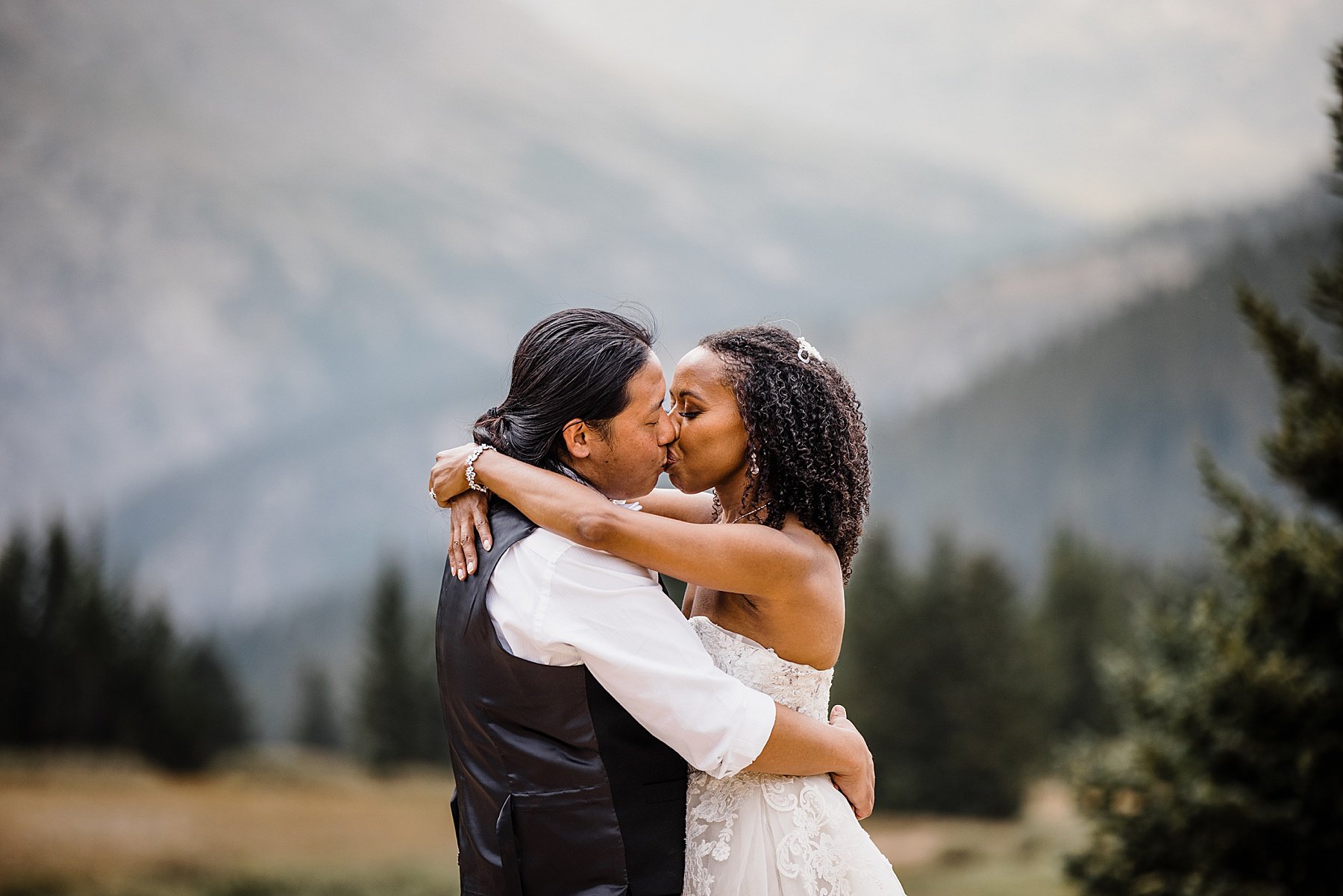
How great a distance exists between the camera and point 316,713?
81.4 feet

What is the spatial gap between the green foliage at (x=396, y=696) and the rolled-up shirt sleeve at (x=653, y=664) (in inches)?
891

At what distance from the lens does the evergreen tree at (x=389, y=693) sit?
24.0m

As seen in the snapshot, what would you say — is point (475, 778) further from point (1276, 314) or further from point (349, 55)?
point (349, 55)

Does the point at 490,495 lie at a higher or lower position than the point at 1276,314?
lower

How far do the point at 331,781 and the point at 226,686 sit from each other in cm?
319

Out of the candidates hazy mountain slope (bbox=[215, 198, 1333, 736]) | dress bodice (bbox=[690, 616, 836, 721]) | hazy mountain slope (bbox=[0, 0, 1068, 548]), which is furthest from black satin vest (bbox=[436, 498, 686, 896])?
hazy mountain slope (bbox=[215, 198, 1333, 736])

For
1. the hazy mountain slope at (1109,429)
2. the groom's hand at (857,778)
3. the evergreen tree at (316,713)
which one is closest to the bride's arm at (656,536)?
the groom's hand at (857,778)

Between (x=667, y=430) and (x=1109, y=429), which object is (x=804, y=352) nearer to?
(x=667, y=430)

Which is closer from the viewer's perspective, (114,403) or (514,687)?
(514,687)

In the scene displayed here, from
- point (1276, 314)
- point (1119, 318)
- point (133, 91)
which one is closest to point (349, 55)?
point (133, 91)

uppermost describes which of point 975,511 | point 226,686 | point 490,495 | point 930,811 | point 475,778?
point 975,511

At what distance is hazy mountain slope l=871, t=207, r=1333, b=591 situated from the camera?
40281mm

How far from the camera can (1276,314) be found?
26.6 ft

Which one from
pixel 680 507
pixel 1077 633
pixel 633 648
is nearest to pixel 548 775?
pixel 633 648
